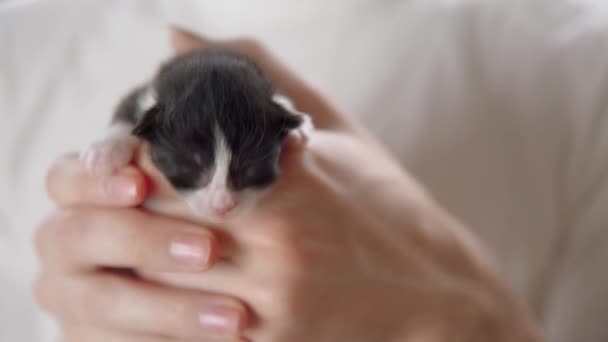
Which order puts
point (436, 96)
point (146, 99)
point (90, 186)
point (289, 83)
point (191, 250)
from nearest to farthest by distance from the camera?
1. point (191, 250)
2. point (90, 186)
3. point (146, 99)
4. point (289, 83)
5. point (436, 96)

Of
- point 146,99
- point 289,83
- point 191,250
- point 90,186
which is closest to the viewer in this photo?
point 191,250

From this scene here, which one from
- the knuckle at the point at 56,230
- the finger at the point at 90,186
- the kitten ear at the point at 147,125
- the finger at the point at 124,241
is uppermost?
the kitten ear at the point at 147,125

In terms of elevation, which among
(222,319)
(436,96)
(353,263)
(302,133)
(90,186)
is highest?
(436,96)

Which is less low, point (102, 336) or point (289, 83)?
point (289, 83)

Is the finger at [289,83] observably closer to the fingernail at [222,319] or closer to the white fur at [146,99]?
the white fur at [146,99]

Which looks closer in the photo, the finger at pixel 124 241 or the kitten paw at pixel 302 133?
the finger at pixel 124 241

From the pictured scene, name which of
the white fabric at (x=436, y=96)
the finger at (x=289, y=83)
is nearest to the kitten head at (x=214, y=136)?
the finger at (x=289, y=83)

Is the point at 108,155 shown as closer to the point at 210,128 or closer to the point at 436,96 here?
the point at 210,128

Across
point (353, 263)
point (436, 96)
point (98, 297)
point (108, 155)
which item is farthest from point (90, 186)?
point (436, 96)
